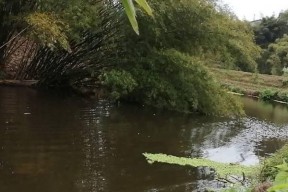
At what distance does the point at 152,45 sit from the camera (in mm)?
15758

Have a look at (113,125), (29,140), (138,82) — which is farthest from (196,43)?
(29,140)

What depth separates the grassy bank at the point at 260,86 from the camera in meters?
36.8

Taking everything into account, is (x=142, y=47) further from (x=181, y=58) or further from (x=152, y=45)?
(x=181, y=58)

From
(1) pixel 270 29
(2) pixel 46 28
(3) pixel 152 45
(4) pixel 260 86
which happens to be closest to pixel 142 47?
(3) pixel 152 45

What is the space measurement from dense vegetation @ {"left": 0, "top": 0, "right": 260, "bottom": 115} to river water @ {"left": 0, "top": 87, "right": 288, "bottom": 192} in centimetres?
79

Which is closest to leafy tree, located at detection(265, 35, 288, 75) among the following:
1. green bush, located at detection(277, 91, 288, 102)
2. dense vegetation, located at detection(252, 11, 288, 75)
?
dense vegetation, located at detection(252, 11, 288, 75)

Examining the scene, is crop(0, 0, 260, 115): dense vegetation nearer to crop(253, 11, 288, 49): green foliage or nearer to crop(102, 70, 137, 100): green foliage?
crop(102, 70, 137, 100): green foliage

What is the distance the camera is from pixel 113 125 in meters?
11.4

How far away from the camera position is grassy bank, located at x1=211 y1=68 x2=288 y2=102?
36.8 metres

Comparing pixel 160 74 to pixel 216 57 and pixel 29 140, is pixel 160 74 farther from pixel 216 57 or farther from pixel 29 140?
pixel 29 140

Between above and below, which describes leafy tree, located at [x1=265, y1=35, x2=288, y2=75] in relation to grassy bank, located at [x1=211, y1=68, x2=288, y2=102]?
above

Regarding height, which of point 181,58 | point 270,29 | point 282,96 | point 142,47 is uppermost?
point 270,29

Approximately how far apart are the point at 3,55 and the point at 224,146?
32.8 feet

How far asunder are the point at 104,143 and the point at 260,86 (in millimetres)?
34010
